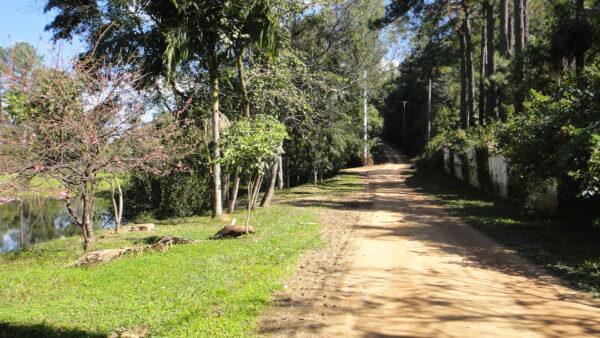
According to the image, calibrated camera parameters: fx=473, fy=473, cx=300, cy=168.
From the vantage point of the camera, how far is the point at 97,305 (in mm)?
6422

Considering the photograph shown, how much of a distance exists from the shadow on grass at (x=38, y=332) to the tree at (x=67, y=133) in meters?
3.89

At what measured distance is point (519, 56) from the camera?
16.8 m

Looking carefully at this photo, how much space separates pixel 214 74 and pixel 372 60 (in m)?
20.7

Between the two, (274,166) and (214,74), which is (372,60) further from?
(214,74)

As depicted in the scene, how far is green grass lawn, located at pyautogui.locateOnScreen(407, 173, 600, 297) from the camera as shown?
7667mm

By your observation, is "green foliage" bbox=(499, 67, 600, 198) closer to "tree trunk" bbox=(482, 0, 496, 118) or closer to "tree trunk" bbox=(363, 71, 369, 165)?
"tree trunk" bbox=(482, 0, 496, 118)

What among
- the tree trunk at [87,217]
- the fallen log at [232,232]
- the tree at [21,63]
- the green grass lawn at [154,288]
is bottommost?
the green grass lawn at [154,288]

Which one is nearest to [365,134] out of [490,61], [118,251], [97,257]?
[490,61]

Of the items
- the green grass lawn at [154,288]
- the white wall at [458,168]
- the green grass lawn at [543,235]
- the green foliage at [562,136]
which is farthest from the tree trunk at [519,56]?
the green grass lawn at [154,288]

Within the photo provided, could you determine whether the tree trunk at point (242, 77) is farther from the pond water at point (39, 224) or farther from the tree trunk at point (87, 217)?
the pond water at point (39, 224)

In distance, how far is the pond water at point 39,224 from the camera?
20308mm

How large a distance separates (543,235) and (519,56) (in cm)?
876

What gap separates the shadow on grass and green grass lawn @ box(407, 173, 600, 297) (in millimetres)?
6637

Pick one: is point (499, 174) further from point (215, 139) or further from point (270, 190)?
point (215, 139)
